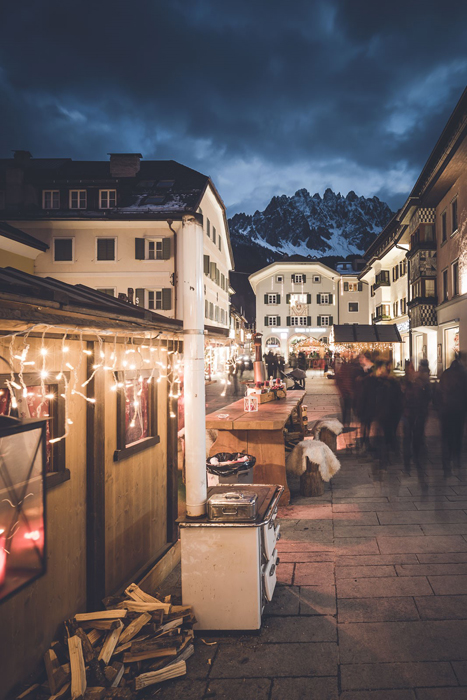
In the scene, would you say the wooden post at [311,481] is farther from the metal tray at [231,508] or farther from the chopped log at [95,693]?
the chopped log at [95,693]

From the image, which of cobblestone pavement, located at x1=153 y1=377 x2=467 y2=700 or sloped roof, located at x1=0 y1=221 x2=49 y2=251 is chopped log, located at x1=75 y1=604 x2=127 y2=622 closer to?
cobblestone pavement, located at x1=153 y1=377 x2=467 y2=700

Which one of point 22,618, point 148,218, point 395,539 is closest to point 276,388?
point 395,539

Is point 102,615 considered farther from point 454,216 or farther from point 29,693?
point 454,216

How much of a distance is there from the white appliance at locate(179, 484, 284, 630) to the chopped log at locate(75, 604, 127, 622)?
0.54 m

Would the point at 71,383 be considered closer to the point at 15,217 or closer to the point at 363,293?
the point at 15,217

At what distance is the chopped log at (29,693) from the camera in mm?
2752

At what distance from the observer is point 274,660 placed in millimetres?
3176

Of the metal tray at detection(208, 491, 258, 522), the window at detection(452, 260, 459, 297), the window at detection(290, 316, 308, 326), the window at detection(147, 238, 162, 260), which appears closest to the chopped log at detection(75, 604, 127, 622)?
the metal tray at detection(208, 491, 258, 522)

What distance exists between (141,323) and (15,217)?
86.4 feet

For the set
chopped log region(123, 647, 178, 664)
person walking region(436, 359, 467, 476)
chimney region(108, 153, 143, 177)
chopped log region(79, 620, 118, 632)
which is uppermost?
chimney region(108, 153, 143, 177)

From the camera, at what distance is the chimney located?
94.7 feet

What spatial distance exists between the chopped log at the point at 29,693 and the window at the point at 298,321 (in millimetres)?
49408

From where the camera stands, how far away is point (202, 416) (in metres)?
3.78

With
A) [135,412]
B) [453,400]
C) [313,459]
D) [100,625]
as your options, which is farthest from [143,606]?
[453,400]
